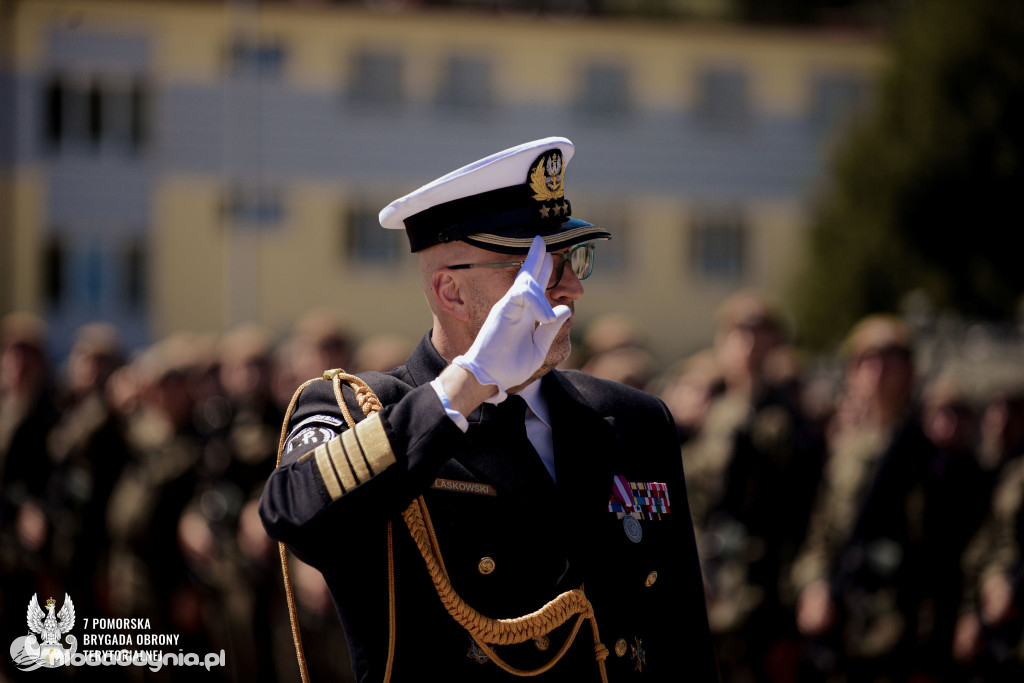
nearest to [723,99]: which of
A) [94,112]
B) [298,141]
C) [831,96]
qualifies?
[831,96]

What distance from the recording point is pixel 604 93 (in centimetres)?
2473

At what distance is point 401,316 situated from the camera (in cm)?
2362

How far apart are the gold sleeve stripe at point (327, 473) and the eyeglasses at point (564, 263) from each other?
57 cm

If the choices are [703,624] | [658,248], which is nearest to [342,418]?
[703,624]

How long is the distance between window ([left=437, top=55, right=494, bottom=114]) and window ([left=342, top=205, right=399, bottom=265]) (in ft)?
10.0

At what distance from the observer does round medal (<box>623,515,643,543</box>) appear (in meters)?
2.56

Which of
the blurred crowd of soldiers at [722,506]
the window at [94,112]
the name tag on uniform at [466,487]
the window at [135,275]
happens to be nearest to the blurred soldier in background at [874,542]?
the blurred crowd of soldiers at [722,506]

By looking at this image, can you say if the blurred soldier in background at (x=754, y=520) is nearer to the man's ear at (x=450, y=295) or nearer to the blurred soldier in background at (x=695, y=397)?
the blurred soldier in background at (x=695, y=397)

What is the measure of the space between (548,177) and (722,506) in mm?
3864

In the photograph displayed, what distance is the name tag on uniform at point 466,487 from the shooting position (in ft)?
8.01

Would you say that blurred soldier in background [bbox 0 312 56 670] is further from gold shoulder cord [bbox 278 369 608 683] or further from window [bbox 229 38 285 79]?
window [bbox 229 38 285 79]

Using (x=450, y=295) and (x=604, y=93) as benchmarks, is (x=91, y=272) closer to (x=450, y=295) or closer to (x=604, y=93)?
(x=604, y=93)

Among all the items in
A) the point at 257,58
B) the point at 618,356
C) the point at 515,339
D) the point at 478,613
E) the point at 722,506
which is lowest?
the point at 722,506
